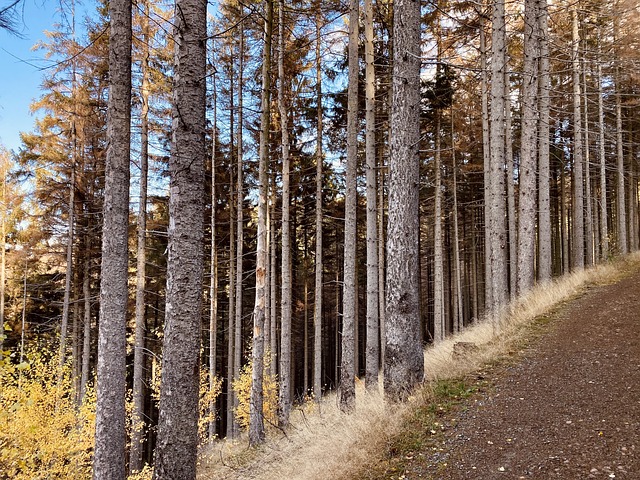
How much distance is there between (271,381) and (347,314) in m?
8.04

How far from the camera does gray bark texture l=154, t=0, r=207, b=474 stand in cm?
349

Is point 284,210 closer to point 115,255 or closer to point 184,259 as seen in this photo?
point 115,255

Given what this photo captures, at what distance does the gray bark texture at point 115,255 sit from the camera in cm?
Answer: 500

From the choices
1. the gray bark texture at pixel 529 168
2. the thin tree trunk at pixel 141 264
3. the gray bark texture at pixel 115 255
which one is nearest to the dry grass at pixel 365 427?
the gray bark texture at pixel 529 168

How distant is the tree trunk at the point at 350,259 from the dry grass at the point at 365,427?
0.69 m

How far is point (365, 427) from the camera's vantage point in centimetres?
452

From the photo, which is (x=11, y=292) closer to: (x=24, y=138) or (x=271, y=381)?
(x=24, y=138)

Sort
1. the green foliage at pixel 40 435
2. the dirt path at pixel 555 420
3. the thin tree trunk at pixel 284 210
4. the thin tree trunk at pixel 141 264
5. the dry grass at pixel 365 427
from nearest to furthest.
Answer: the dirt path at pixel 555 420
the dry grass at pixel 365 427
the green foliage at pixel 40 435
the thin tree trunk at pixel 284 210
the thin tree trunk at pixel 141 264

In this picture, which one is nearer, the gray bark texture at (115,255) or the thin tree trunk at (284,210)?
the gray bark texture at (115,255)

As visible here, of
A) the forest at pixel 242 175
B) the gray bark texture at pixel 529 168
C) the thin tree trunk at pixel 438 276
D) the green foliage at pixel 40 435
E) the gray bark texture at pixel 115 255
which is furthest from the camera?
the thin tree trunk at pixel 438 276

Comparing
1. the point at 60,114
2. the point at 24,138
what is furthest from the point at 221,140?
the point at 24,138

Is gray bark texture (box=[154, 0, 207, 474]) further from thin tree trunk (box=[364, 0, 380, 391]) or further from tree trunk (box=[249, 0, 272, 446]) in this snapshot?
thin tree trunk (box=[364, 0, 380, 391])

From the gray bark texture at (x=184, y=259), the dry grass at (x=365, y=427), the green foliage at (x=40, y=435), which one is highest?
the gray bark texture at (x=184, y=259)

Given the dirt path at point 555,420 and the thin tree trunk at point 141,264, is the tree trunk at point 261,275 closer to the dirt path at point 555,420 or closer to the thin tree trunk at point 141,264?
the thin tree trunk at point 141,264
